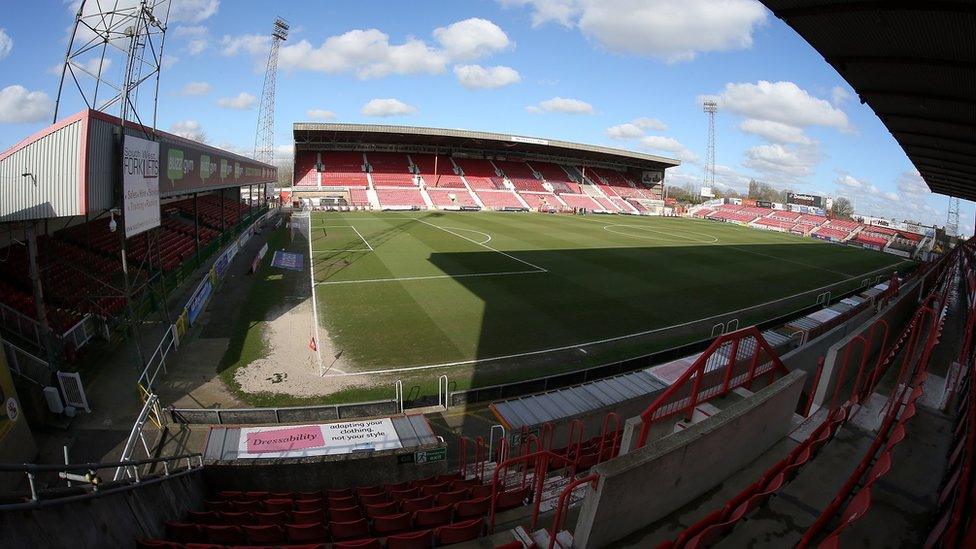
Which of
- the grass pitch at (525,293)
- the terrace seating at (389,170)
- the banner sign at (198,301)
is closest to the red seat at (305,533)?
the grass pitch at (525,293)

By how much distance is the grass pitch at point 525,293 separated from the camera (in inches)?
547

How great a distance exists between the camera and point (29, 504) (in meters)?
3.87

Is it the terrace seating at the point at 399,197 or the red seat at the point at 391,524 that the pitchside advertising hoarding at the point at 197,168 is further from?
the terrace seating at the point at 399,197

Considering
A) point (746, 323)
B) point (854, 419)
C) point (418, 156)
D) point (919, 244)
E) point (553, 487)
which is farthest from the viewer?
point (418, 156)

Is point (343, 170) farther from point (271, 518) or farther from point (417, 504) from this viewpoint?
point (417, 504)

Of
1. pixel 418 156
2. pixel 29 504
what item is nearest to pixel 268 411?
pixel 29 504

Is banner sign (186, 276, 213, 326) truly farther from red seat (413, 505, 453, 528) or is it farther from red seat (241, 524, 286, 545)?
red seat (413, 505, 453, 528)

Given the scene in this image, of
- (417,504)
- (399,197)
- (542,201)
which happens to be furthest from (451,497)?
(542,201)

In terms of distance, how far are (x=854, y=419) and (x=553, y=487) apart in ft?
13.4

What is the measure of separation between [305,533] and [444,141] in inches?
2329

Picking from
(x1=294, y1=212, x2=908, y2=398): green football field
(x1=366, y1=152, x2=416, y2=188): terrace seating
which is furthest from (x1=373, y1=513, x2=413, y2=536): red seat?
(x1=366, y1=152, x2=416, y2=188): terrace seating

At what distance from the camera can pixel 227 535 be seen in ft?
17.0

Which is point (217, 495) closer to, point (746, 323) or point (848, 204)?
point (746, 323)

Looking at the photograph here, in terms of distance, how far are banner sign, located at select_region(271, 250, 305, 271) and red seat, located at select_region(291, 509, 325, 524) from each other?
64.5ft
